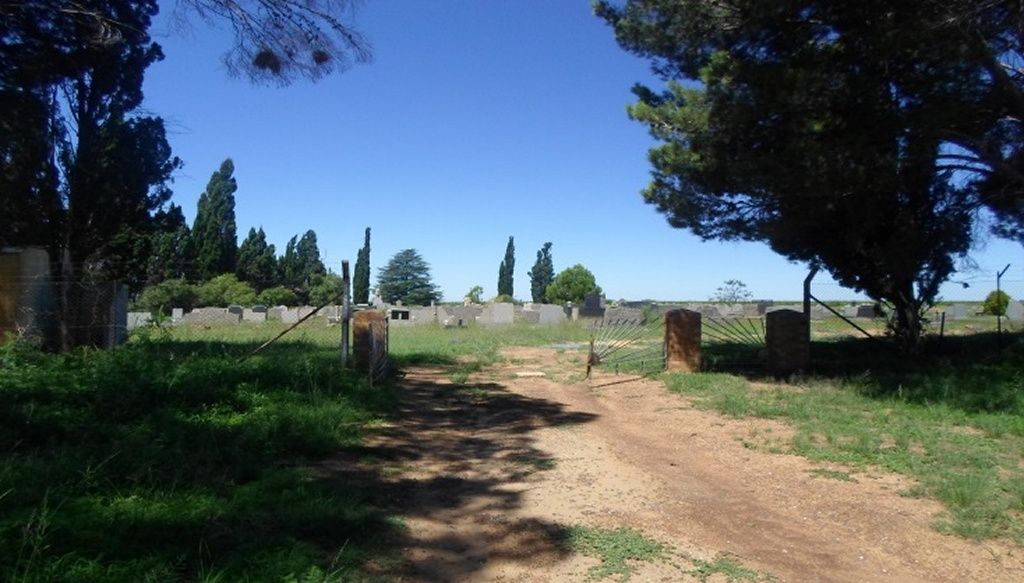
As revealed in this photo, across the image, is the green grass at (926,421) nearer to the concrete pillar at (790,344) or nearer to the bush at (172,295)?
the concrete pillar at (790,344)

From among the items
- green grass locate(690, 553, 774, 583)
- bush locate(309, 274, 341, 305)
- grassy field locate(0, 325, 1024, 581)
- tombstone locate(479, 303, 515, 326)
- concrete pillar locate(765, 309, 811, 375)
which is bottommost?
green grass locate(690, 553, 774, 583)

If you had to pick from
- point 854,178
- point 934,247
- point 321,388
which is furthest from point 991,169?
point 321,388

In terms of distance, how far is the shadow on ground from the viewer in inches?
171

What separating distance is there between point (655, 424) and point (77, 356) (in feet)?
25.6

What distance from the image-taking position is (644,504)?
5426 millimetres

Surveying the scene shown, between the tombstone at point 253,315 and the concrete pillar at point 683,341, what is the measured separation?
25561mm

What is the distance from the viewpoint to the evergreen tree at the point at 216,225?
51.8 m

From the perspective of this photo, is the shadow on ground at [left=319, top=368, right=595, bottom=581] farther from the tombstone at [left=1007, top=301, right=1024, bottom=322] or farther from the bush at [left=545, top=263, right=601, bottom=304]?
the bush at [left=545, top=263, right=601, bottom=304]

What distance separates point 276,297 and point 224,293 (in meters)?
5.56

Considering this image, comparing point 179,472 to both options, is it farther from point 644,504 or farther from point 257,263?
point 257,263

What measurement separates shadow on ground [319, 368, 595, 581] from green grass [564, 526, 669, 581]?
0.40ft

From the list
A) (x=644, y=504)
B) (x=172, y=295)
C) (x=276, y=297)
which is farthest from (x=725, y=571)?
(x=276, y=297)

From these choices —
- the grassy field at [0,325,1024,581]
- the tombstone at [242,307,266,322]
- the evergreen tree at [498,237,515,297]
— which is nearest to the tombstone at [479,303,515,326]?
the tombstone at [242,307,266,322]

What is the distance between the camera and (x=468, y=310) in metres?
37.2
